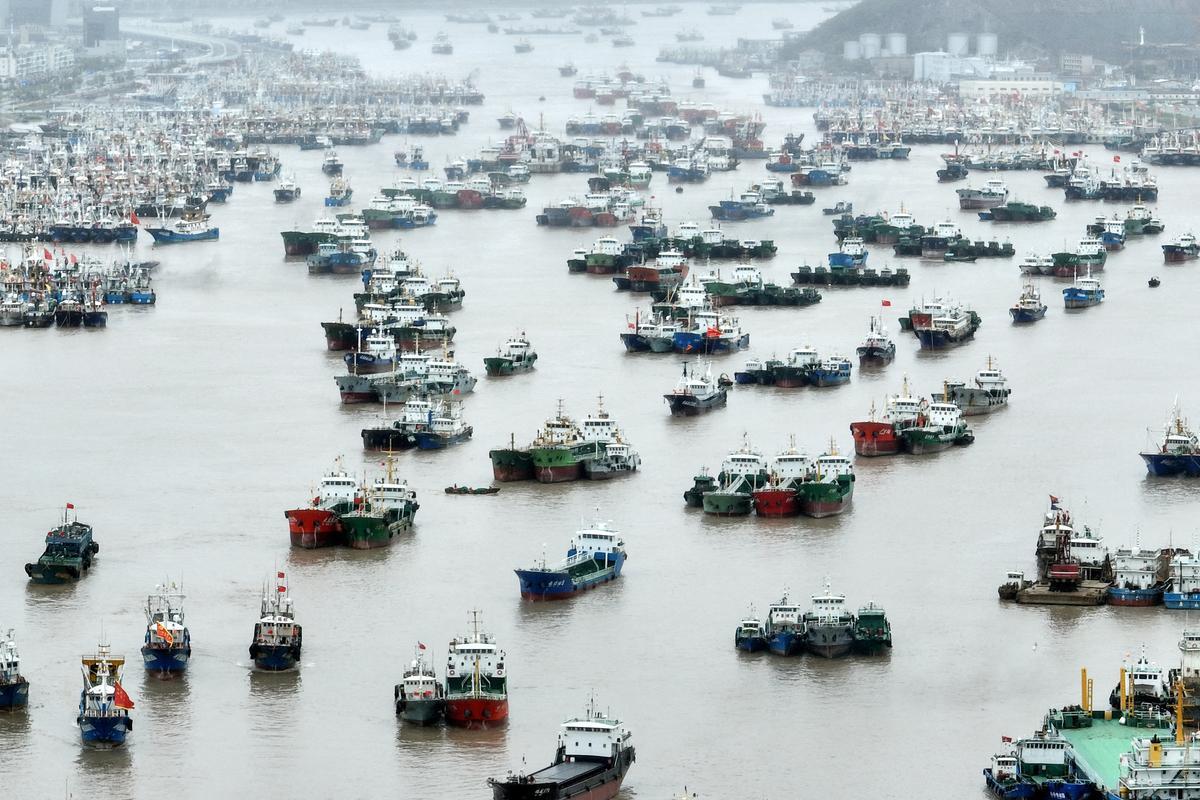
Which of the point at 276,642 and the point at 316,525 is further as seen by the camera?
the point at 316,525

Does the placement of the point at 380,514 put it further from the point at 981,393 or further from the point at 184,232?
the point at 184,232

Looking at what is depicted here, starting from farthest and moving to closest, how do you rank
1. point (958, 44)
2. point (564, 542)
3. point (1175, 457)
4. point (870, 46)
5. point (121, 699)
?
point (870, 46) → point (958, 44) → point (1175, 457) → point (564, 542) → point (121, 699)

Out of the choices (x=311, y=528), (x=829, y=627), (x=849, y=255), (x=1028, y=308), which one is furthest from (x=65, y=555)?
(x=849, y=255)

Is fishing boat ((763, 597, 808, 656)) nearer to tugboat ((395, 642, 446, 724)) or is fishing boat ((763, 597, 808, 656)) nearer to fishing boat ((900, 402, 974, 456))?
tugboat ((395, 642, 446, 724))

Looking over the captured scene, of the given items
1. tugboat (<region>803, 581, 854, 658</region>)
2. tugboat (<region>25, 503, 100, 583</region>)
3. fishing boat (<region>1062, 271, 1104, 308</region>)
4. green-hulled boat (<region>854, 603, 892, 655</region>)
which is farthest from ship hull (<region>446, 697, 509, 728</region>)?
fishing boat (<region>1062, 271, 1104, 308</region>)

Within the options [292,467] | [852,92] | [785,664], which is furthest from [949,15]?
[785,664]

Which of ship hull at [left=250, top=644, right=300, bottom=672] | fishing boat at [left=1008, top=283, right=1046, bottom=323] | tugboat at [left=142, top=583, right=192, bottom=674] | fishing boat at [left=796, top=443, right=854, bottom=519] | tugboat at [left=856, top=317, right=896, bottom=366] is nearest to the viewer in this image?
tugboat at [left=142, top=583, right=192, bottom=674]
